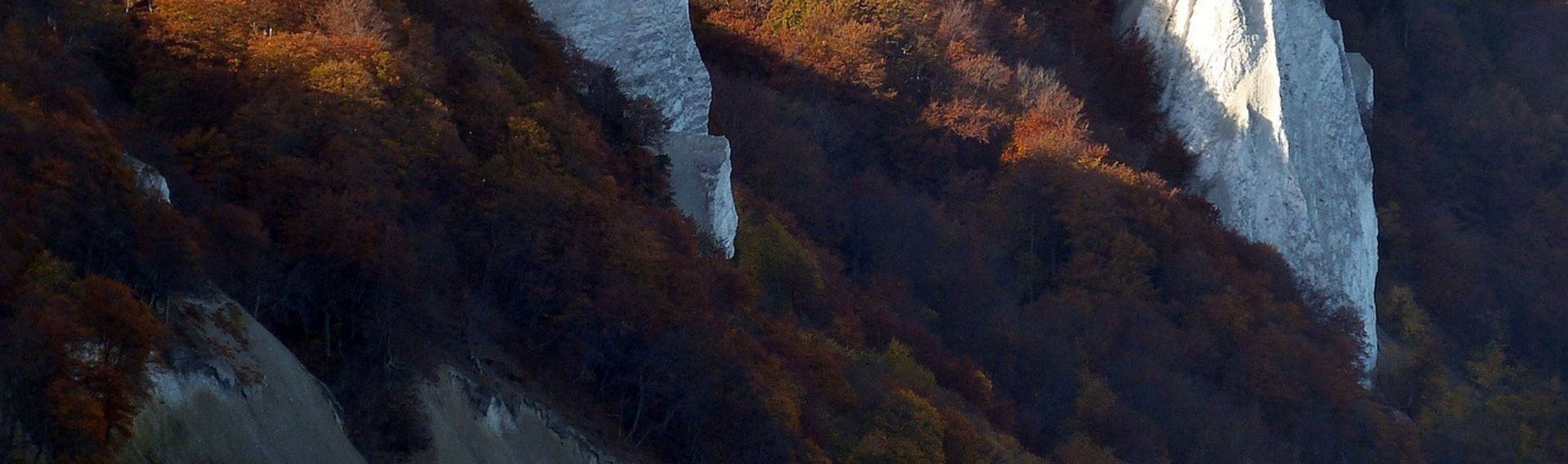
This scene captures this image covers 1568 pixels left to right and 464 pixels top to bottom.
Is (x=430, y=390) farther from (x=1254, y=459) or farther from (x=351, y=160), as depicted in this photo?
(x=1254, y=459)

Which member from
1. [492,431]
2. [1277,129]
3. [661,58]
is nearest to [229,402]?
[492,431]

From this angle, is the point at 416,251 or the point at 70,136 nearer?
the point at 70,136

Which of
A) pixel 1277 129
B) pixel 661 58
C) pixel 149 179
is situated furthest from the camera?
pixel 1277 129

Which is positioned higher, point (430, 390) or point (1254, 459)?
point (430, 390)

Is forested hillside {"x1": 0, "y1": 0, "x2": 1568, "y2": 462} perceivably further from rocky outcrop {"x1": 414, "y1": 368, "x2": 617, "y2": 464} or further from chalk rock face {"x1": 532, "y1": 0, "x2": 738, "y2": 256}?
chalk rock face {"x1": 532, "y1": 0, "x2": 738, "y2": 256}

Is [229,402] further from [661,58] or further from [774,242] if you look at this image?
[774,242]

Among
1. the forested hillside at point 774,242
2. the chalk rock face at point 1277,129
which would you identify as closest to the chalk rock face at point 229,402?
the forested hillside at point 774,242

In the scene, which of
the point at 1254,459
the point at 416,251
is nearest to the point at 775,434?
the point at 416,251
